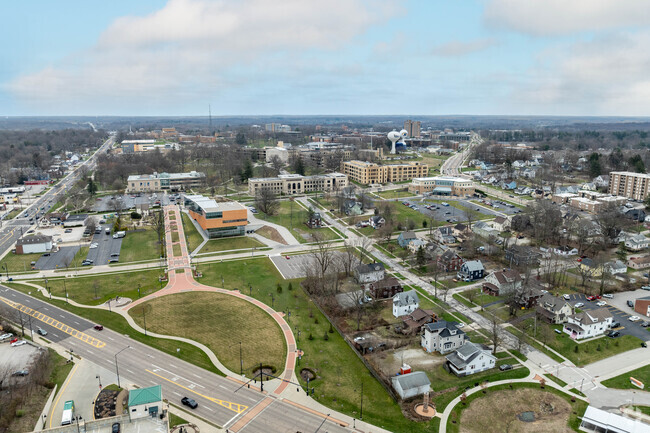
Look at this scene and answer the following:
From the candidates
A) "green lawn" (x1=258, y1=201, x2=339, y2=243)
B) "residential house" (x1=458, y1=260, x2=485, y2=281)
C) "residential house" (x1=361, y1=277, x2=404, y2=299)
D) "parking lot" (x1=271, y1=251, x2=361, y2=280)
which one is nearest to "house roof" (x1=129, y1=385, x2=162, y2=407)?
"residential house" (x1=361, y1=277, x2=404, y2=299)

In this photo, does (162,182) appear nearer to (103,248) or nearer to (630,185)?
(103,248)

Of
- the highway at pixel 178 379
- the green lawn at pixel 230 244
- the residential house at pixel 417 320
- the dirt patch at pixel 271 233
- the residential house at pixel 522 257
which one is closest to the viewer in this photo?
the highway at pixel 178 379

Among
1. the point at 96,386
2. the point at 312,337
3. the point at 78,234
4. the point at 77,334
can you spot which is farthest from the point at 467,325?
the point at 78,234

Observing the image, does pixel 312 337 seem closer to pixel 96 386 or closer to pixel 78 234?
pixel 96 386

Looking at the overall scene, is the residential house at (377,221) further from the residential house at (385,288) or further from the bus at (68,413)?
the bus at (68,413)

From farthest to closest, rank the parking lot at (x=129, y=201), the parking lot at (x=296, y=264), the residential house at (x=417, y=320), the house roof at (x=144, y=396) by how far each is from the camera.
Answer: the parking lot at (x=129, y=201), the parking lot at (x=296, y=264), the residential house at (x=417, y=320), the house roof at (x=144, y=396)

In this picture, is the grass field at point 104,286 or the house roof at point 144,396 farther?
the grass field at point 104,286

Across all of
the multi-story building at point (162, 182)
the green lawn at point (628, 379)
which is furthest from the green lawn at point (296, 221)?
the green lawn at point (628, 379)

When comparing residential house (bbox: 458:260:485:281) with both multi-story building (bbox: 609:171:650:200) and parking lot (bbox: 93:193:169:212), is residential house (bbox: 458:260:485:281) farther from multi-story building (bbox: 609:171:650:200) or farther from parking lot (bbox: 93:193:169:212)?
parking lot (bbox: 93:193:169:212)
